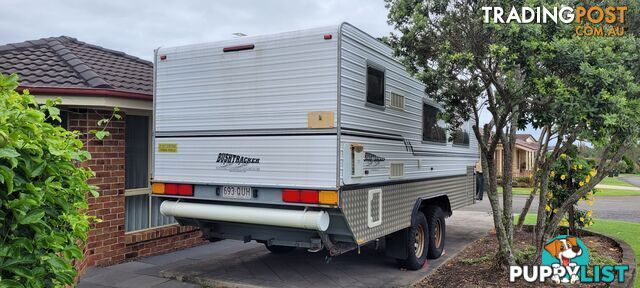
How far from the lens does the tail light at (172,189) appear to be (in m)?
6.09

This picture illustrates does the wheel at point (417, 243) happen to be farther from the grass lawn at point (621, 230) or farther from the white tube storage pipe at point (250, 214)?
the grass lawn at point (621, 230)

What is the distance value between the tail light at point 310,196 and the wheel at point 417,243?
2.10 meters

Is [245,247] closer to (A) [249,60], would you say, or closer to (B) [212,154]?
(B) [212,154]

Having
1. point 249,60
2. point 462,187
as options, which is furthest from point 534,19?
point 462,187

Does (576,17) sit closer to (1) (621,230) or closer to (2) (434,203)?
(2) (434,203)

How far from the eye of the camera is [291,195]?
17.6 ft

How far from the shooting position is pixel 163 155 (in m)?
6.34

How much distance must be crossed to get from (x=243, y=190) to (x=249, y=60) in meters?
1.50

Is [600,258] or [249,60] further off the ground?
[249,60]

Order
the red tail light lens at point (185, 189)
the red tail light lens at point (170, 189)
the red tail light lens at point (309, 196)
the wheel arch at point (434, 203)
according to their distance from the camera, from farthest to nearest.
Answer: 1. the wheel arch at point (434, 203)
2. the red tail light lens at point (170, 189)
3. the red tail light lens at point (185, 189)
4. the red tail light lens at point (309, 196)

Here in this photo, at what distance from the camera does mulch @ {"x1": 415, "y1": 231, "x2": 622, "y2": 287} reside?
6.12 metres

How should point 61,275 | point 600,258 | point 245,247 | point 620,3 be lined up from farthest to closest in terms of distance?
point 245,247, point 600,258, point 620,3, point 61,275

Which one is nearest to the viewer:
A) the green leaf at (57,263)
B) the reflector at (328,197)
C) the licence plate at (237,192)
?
the green leaf at (57,263)

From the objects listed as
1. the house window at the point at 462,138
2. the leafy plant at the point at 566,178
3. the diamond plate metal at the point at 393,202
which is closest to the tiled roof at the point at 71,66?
the diamond plate metal at the point at 393,202
